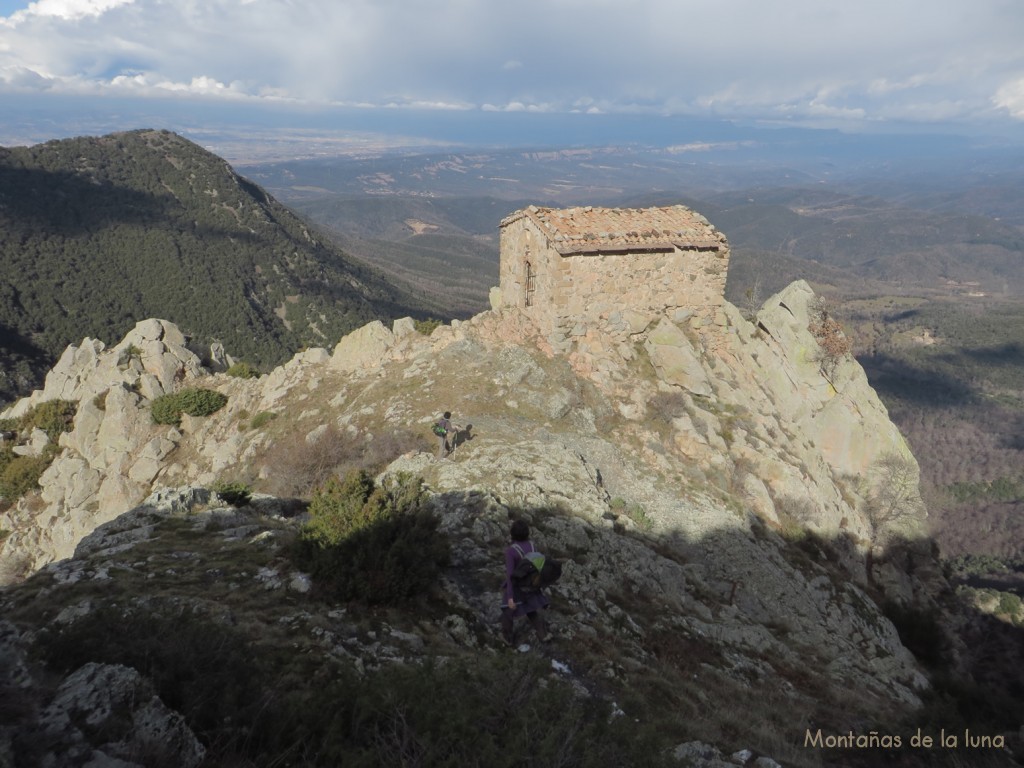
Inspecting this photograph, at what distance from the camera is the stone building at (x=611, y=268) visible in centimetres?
1900

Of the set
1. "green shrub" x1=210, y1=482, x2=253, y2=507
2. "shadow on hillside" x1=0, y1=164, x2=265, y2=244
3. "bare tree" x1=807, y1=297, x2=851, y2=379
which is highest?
"shadow on hillside" x1=0, y1=164, x2=265, y2=244

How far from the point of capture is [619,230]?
19.8m

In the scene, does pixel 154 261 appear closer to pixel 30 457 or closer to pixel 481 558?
pixel 30 457

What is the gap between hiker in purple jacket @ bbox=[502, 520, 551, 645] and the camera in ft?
25.5

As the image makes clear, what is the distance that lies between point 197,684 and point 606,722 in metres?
4.06

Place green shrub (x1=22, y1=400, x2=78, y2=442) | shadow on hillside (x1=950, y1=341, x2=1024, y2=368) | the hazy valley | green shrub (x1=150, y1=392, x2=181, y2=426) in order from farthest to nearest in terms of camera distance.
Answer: shadow on hillside (x1=950, y1=341, x2=1024, y2=368)
green shrub (x1=22, y1=400, x2=78, y2=442)
green shrub (x1=150, y1=392, x2=181, y2=426)
the hazy valley

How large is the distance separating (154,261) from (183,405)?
74144 mm

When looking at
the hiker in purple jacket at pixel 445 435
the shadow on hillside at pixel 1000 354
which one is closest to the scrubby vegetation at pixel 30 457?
the hiker in purple jacket at pixel 445 435

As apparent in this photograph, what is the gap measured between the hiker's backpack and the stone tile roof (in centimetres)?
1286

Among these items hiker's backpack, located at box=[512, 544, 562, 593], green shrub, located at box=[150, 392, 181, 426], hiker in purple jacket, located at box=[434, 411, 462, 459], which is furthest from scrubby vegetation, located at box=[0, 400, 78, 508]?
hiker's backpack, located at box=[512, 544, 562, 593]

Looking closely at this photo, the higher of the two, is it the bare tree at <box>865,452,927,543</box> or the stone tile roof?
the stone tile roof

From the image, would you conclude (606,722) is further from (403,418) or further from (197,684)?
(403,418)

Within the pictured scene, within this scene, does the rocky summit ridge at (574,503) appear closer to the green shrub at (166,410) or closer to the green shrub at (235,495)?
the green shrub at (235,495)

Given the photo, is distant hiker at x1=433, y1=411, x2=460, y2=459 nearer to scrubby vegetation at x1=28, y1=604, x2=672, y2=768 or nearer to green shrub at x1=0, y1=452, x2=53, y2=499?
scrubby vegetation at x1=28, y1=604, x2=672, y2=768
